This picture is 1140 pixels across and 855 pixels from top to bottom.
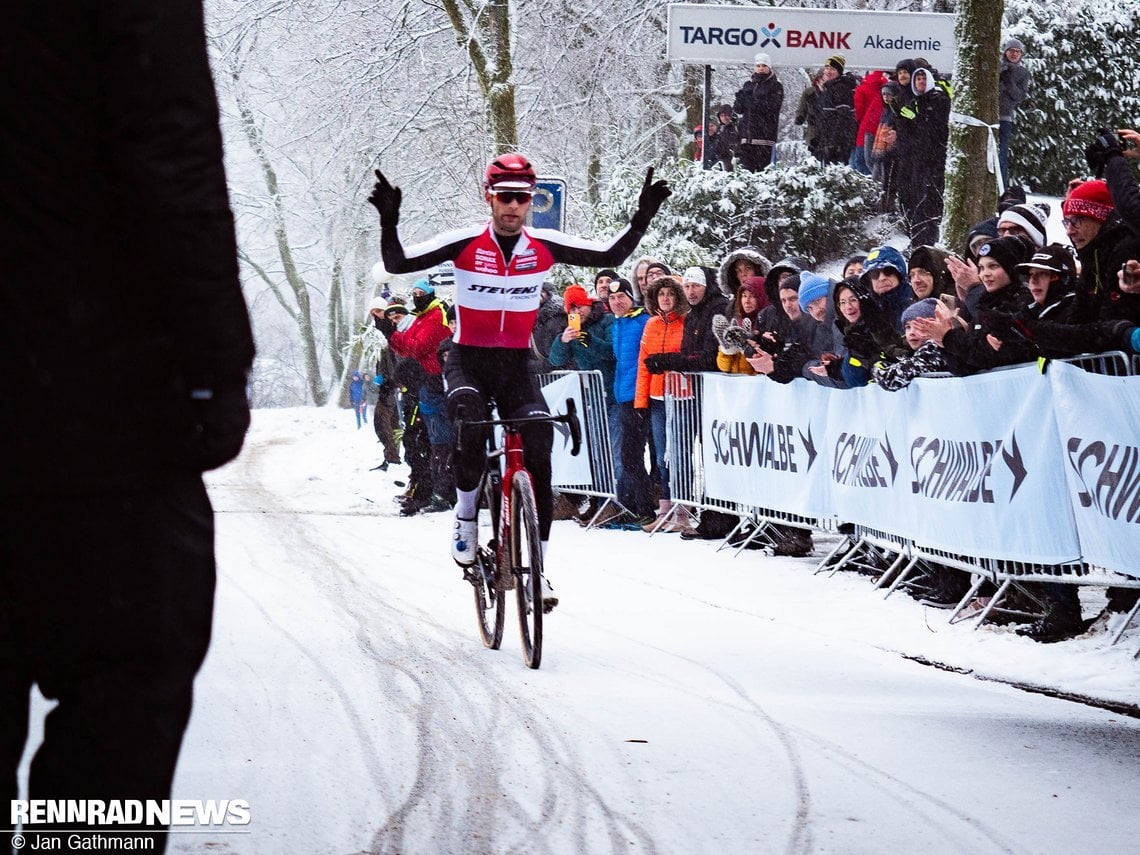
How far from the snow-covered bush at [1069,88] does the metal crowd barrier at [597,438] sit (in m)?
10.5

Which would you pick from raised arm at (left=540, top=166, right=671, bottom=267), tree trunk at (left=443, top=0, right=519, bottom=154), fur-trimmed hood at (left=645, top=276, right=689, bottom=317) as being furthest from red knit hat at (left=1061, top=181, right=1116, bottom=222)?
tree trunk at (left=443, top=0, right=519, bottom=154)

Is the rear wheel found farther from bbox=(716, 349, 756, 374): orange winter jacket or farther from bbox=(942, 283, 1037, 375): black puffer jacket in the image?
bbox=(716, 349, 756, 374): orange winter jacket

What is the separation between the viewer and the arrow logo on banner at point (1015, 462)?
7.70m

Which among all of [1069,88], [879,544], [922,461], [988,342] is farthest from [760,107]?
[988,342]

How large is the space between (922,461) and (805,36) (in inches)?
425

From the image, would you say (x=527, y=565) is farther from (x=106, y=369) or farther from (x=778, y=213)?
(x=778, y=213)

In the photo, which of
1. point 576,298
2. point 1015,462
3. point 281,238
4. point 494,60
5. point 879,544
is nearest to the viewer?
point 1015,462

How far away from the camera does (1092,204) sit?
7.82 meters

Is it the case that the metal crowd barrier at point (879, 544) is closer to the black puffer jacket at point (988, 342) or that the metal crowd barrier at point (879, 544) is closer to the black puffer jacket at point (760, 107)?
the black puffer jacket at point (988, 342)

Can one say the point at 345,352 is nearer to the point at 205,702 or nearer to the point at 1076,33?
the point at 1076,33

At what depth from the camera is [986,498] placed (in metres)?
8.05

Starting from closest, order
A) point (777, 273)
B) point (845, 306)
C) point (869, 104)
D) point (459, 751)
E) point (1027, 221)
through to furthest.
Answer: point (459, 751) < point (1027, 221) < point (845, 306) < point (777, 273) < point (869, 104)

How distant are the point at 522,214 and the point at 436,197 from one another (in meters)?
22.6

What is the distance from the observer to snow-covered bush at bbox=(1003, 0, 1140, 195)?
22.2 m
